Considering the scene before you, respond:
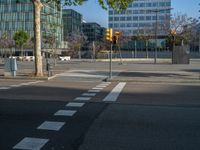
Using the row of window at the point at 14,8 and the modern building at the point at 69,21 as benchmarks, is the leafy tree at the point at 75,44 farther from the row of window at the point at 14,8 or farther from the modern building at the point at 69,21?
the modern building at the point at 69,21

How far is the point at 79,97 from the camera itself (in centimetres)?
1556

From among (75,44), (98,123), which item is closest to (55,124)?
(98,123)

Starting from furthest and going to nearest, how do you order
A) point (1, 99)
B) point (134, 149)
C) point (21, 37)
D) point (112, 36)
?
1. point (21, 37)
2. point (112, 36)
3. point (1, 99)
4. point (134, 149)

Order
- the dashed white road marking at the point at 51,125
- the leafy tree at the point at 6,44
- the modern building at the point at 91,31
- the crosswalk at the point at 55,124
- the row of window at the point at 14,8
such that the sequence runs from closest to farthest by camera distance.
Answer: the crosswalk at the point at 55,124
the dashed white road marking at the point at 51,125
the leafy tree at the point at 6,44
the row of window at the point at 14,8
the modern building at the point at 91,31

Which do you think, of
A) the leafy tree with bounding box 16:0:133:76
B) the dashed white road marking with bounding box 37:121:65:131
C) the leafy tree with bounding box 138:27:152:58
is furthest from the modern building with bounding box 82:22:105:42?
the dashed white road marking with bounding box 37:121:65:131

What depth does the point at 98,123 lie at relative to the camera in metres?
10.1

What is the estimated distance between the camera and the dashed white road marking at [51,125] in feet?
31.1

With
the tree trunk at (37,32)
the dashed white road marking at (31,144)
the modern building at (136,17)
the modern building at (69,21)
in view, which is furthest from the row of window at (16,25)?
the dashed white road marking at (31,144)

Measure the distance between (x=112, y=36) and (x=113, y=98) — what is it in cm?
1222

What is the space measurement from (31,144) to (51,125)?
180cm

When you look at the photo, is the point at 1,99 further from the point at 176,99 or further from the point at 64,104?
the point at 176,99

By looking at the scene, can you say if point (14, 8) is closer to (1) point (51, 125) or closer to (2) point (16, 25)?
(2) point (16, 25)

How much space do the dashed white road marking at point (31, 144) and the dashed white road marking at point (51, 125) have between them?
1.06 m

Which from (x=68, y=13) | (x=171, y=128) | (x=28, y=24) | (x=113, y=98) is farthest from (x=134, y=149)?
(x=68, y=13)
